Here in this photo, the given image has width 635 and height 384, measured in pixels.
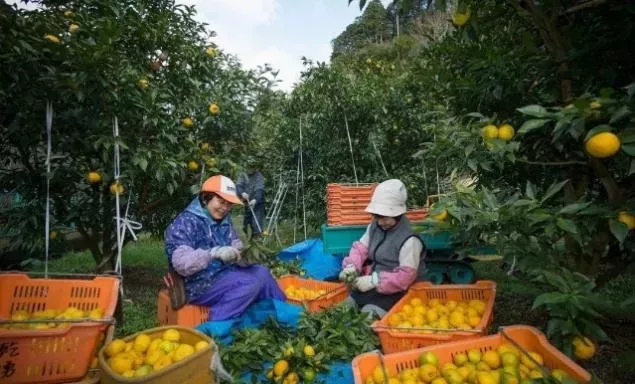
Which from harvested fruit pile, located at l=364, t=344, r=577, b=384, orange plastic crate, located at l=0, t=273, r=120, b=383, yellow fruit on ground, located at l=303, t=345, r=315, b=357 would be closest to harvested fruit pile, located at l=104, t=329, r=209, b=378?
orange plastic crate, located at l=0, t=273, r=120, b=383

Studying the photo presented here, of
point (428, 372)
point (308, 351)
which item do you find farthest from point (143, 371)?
point (428, 372)

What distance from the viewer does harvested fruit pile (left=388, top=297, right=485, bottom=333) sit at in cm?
275

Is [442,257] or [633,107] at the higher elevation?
[633,107]

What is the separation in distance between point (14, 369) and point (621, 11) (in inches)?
133

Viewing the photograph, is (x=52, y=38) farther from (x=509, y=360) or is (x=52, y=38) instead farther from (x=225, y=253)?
(x=509, y=360)

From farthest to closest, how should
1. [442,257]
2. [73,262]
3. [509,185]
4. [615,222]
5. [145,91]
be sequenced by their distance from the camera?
[73,262]
[442,257]
[145,91]
[509,185]
[615,222]

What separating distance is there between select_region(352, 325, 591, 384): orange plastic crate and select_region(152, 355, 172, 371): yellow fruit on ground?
3.01 ft

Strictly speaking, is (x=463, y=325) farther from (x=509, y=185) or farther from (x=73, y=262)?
(x=73, y=262)

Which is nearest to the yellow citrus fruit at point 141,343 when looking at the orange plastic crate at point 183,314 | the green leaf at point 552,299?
the orange plastic crate at point 183,314

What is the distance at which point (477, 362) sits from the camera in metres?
2.23

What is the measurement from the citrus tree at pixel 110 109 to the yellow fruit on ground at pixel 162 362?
161 centimetres

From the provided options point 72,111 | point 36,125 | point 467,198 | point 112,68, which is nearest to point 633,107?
point 467,198

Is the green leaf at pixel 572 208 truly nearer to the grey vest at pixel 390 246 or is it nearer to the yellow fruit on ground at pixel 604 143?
the yellow fruit on ground at pixel 604 143

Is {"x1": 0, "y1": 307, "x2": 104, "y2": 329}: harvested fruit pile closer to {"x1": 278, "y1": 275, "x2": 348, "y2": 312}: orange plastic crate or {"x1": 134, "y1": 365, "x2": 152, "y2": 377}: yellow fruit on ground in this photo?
{"x1": 134, "y1": 365, "x2": 152, "y2": 377}: yellow fruit on ground
